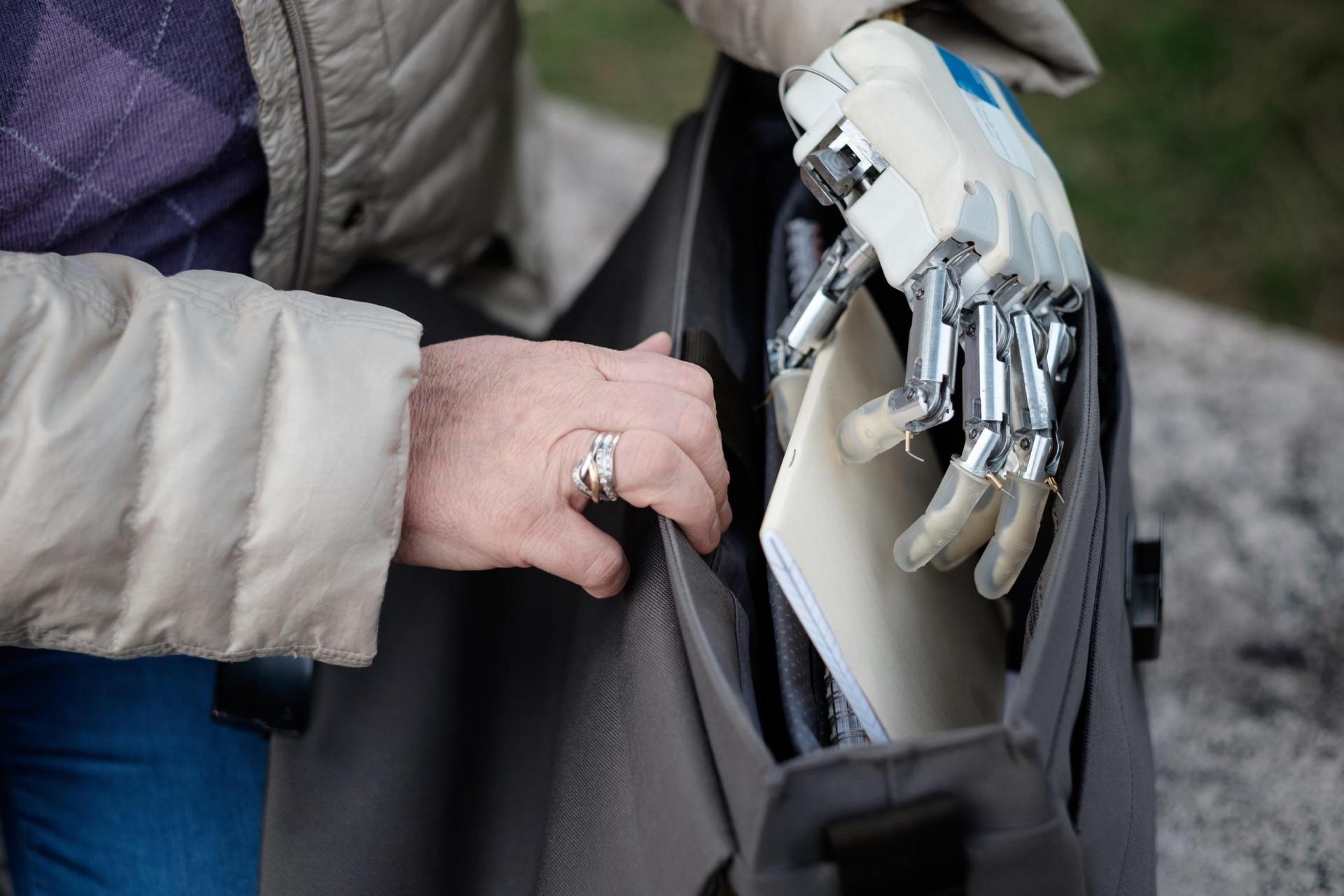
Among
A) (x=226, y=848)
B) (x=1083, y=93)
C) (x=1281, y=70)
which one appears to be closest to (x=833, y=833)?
(x=226, y=848)

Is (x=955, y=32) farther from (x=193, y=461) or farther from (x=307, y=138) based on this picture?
(x=193, y=461)

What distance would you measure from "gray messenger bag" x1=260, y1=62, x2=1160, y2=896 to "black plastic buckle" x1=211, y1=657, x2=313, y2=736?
0.01 m

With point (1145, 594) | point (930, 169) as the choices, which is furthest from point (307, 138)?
point (1145, 594)

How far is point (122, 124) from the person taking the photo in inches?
25.5

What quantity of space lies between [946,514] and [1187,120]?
62.1 inches

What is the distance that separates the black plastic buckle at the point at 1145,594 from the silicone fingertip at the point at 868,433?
0.82 ft

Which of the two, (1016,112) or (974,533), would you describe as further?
(1016,112)

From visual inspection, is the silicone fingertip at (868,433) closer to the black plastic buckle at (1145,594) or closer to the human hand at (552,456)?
the human hand at (552,456)

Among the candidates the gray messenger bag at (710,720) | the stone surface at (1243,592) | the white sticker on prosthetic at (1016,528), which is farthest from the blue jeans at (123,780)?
the stone surface at (1243,592)

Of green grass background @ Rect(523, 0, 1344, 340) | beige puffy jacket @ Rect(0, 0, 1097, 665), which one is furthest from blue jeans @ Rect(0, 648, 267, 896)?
green grass background @ Rect(523, 0, 1344, 340)

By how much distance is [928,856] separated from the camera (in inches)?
16.1

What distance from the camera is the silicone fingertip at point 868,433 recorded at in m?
0.52

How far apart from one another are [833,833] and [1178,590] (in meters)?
0.84

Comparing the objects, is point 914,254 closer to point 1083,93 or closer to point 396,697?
point 396,697
